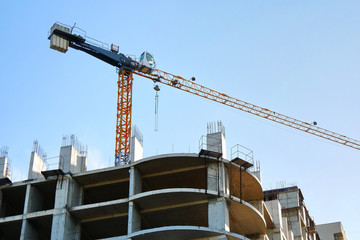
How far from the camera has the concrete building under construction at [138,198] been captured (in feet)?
149

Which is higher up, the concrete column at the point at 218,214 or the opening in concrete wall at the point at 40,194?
the opening in concrete wall at the point at 40,194

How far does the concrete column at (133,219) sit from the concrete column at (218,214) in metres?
5.49

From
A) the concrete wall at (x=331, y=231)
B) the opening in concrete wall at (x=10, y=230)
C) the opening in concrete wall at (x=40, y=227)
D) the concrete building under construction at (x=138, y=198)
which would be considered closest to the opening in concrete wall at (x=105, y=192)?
the concrete building under construction at (x=138, y=198)

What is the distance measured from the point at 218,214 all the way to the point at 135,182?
22.8ft

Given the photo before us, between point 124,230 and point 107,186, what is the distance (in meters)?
3.95

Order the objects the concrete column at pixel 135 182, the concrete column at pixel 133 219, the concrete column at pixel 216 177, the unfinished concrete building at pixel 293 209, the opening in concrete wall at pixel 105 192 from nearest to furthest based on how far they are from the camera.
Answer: the concrete column at pixel 133 219, the concrete column at pixel 216 177, the concrete column at pixel 135 182, the opening in concrete wall at pixel 105 192, the unfinished concrete building at pixel 293 209

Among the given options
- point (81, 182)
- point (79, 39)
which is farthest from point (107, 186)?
point (79, 39)

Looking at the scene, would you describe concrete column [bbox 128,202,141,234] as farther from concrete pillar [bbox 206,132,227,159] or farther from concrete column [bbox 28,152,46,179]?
concrete column [bbox 28,152,46,179]

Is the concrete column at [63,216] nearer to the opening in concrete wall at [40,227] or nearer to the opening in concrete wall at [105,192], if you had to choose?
the opening in concrete wall at [40,227]

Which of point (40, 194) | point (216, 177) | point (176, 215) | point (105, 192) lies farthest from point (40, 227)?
point (216, 177)

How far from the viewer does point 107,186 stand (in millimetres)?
50906

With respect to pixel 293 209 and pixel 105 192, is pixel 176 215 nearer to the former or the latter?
pixel 105 192

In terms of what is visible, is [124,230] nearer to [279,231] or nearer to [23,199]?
[23,199]

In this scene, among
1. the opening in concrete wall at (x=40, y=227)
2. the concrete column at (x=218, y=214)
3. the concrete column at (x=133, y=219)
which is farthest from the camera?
the opening in concrete wall at (x=40, y=227)
